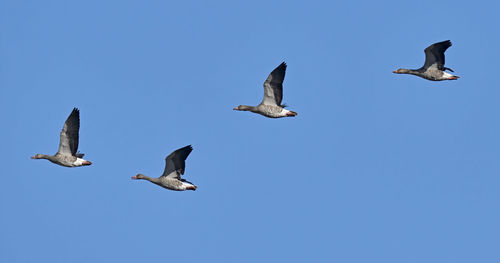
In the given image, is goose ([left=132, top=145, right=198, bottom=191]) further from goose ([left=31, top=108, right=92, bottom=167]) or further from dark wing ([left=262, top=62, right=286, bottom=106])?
dark wing ([left=262, top=62, right=286, bottom=106])

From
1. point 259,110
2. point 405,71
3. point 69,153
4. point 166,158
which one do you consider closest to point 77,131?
point 69,153

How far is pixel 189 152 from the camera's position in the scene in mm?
42000

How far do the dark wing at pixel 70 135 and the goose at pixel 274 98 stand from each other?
8892 millimetres

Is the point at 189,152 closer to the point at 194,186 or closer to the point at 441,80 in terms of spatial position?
the point at 194,186

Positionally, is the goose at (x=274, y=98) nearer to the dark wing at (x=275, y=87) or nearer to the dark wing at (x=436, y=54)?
the dark wing at (x=275, y=87)

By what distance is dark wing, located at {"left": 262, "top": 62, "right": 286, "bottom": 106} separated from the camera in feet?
145

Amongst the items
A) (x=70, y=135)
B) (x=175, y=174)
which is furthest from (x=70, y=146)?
(x=175, y=174)

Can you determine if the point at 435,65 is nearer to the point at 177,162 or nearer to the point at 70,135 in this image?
the point at 177,162

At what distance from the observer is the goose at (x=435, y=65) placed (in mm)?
46906

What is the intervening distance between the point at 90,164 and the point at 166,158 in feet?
15.5

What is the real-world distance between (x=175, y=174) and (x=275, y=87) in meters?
6.43

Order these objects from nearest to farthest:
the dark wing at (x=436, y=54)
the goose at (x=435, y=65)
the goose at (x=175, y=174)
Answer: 1. the goose at (x=175, y=174)
2. the dark wing at (x=436, y=54)
3. the goose at (x=435, y=65)

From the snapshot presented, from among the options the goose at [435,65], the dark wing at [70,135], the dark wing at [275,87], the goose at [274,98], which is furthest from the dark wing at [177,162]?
the goose at [435,65]

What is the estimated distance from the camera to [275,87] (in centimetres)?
4488
